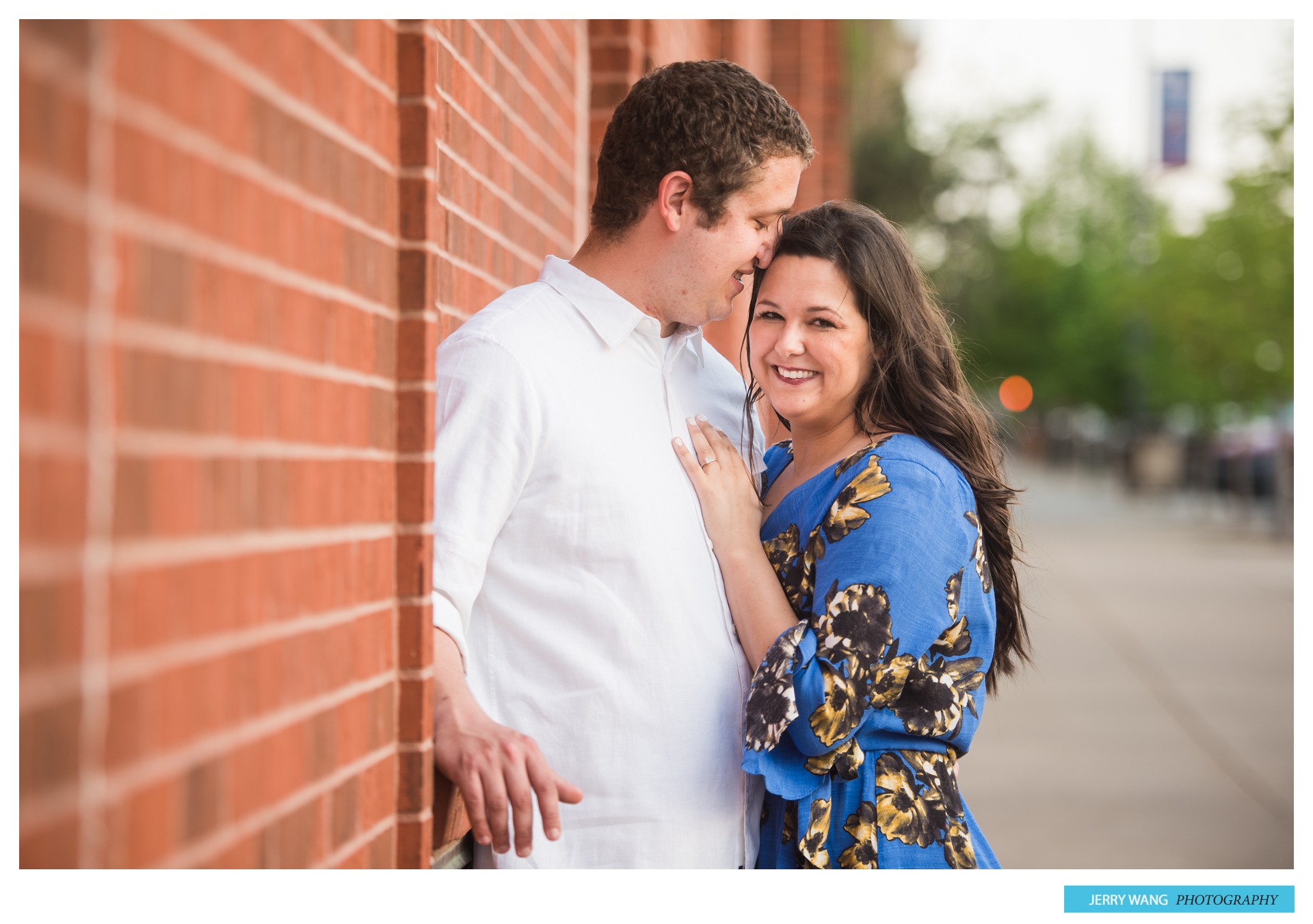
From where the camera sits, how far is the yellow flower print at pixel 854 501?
2.36 m

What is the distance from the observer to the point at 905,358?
104 inches

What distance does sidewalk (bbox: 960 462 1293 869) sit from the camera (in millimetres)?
5445

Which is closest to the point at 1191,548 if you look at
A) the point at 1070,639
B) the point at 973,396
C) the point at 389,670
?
the point at 1070,639

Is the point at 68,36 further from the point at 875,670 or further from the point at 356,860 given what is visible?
the point at 875,670

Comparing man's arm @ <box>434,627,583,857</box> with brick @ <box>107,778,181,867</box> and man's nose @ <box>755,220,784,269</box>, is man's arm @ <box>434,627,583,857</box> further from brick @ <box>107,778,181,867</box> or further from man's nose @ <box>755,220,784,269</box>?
man's nose @ <box>755,220,784,269</box>

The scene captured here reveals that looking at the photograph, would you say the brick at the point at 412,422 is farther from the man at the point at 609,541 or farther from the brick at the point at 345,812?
the brick at the point at 345,812

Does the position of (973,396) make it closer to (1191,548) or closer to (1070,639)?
(1070,639)

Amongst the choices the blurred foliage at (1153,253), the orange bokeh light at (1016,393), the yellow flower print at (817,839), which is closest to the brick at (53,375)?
the yellow flower print at (817,839)

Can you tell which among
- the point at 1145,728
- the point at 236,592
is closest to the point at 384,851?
the point at 236,592

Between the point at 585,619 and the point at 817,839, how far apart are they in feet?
2.06

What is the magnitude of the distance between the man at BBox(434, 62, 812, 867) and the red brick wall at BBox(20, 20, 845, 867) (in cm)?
25

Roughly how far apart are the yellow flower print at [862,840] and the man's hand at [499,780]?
2.32 feet

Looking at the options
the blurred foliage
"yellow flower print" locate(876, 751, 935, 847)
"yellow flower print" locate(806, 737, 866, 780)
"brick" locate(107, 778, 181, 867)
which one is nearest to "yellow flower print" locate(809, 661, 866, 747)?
"yellow flower print" locate(806, 737, 866, 780)

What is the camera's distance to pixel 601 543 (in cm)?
227
